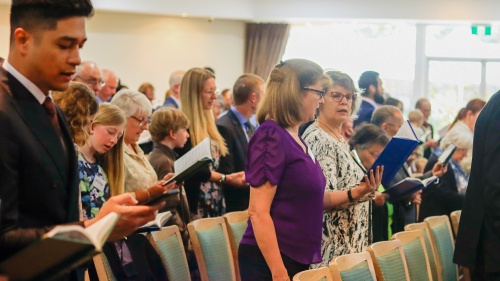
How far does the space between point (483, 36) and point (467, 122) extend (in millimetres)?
8655

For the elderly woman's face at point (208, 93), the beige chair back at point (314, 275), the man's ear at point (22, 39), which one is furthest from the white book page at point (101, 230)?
the elderly woman's face at point (208, 93)

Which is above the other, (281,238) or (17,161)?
(17,161)

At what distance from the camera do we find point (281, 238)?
129 inches

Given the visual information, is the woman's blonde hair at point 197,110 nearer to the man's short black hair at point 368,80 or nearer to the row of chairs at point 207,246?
the row of chairs at point 207,246

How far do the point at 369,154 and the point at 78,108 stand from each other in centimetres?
205

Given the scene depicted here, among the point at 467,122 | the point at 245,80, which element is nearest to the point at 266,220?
the point at 245,80

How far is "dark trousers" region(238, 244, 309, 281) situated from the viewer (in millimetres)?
3248

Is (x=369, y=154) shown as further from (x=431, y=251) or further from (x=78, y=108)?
(x=78, y=108)

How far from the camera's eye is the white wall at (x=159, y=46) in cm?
1286

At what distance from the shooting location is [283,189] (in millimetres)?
3266

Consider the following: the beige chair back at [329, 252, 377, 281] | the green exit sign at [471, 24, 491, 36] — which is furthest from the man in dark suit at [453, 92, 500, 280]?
the green exit sign at [471, 24, 491, 36]

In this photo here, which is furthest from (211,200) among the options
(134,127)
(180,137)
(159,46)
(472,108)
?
(159,46)

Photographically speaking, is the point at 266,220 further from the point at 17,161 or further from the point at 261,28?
the point at 261,28

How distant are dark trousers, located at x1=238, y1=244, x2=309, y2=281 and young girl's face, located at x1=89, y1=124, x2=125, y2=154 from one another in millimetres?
834
